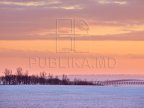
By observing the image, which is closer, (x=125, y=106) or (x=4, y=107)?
(x=4, y=107)

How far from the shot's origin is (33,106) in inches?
2239

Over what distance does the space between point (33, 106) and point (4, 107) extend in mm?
2816

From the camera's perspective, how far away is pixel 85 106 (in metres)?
58.5

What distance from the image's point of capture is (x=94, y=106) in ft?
192

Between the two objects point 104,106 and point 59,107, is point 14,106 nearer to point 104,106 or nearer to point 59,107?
point 59,107

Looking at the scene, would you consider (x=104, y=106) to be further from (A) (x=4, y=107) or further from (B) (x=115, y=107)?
(A) (x=4, y=107)

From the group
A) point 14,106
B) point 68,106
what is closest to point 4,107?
point 14,106

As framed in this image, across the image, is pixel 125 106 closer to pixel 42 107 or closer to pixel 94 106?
pixel 94 106

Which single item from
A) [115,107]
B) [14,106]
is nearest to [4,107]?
[14,106]

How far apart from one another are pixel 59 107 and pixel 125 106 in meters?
5.84

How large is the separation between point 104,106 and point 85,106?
163 cm

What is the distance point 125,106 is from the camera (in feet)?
193

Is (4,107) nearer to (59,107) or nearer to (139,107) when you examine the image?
(59,107)

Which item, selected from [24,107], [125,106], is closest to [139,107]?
[125,106]
